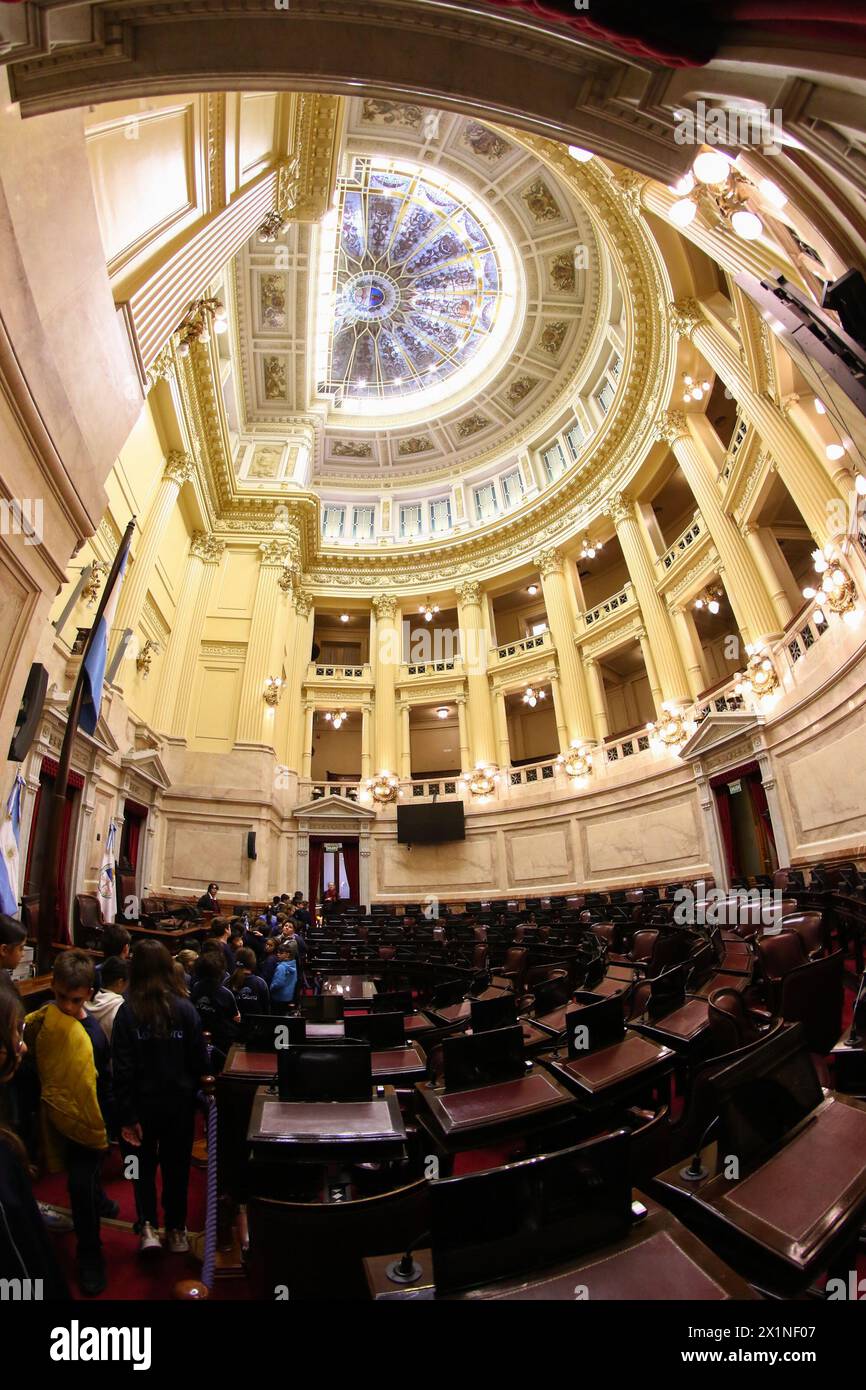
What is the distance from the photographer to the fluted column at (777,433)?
391 inches

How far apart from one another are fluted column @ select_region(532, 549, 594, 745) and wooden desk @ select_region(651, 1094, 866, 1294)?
629 inches

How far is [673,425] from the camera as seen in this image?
50.4ft

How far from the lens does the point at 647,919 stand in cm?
915

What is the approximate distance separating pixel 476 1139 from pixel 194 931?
8.23 m

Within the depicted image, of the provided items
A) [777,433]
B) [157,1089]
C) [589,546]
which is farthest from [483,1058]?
[589,546]

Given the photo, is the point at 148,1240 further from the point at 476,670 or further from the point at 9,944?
the point at 476,670

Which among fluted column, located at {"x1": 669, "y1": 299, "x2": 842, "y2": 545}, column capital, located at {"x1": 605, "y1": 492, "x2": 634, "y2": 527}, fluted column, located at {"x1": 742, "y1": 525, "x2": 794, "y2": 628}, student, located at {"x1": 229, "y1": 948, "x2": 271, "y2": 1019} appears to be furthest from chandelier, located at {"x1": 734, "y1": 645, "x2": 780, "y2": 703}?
student, located at {"x1": 229, "y1": 948, "x2": 271, "y2": 1019}

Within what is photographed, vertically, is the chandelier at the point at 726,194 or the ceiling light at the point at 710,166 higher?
the chandelier at the point at 726,194

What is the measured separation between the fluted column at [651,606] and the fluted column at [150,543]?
12798mm

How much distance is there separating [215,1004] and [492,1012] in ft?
5.95

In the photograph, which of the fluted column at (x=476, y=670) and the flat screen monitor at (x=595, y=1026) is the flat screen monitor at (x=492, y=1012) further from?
the fluted column at (x=476, y=670)

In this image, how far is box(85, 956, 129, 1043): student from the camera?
2893 mm

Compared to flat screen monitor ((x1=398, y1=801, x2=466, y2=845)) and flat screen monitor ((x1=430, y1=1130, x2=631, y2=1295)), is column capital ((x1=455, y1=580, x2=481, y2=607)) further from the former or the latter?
flat screen monitor ((x1=430, y1=1130, x2=631, y2=1295))

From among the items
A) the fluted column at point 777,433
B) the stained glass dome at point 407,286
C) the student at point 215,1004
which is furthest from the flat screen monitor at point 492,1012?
the stained glass dome at point 407,286
